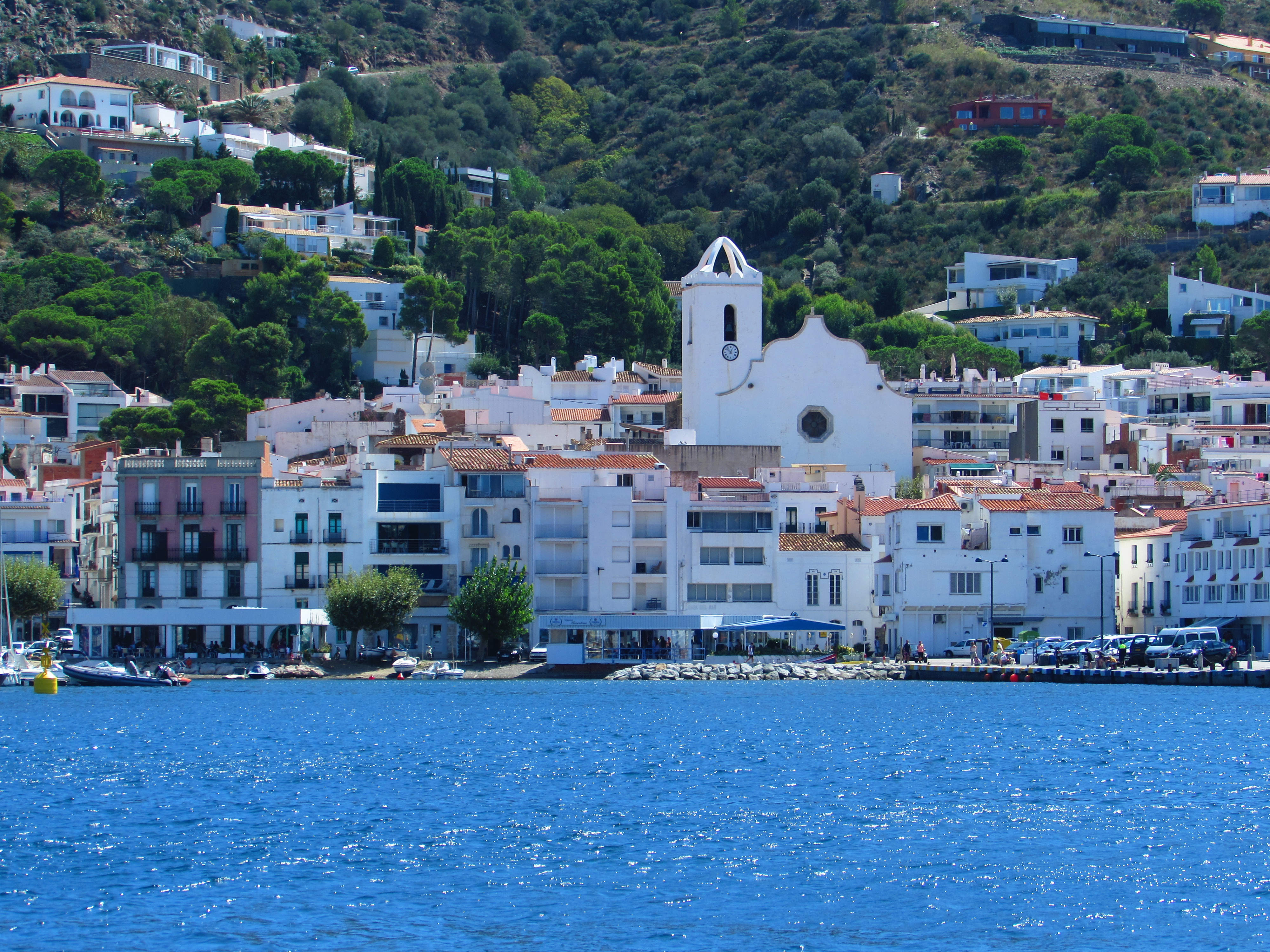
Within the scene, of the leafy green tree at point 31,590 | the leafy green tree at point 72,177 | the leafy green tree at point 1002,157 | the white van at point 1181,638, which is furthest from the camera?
the leafy green tree at point 1002,157

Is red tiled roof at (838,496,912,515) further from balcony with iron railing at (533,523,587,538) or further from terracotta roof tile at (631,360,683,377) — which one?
terracotta roof tile at (631,360,683,377)

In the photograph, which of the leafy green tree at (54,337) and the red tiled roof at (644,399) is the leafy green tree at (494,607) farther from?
the leafy green tree at (54,337)

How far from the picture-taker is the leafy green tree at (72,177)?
126 metres

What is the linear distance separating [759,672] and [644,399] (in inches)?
1260

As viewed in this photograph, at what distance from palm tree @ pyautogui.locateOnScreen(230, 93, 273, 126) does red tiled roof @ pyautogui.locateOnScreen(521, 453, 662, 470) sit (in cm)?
8586

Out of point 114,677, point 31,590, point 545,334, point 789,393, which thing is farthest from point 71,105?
point 114,677

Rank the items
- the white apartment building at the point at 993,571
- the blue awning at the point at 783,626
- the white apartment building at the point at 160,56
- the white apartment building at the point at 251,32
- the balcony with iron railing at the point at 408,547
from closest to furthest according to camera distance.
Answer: the blue awning at the point at 783,626
the white apartment building at the point at 993,571
the balcony with iron railing at the point at 408,547
the white apartment building at the point at 160,56
the white apartment building at the point at 251,32

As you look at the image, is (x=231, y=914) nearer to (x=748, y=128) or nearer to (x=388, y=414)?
(x=388, y=414)

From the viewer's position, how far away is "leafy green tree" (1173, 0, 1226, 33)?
186 meters

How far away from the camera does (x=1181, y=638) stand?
6756 centimetres

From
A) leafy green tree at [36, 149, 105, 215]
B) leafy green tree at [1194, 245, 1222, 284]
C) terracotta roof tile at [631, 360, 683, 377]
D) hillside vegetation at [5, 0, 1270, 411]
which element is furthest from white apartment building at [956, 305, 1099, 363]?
leafy green tree at [36, 149, 105, 215]

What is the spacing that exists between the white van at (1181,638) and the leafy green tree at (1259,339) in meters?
49.5

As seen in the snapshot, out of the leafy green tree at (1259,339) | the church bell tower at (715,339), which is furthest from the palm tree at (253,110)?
the leafy green tree at (1259,339)

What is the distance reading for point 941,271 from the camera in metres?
138
